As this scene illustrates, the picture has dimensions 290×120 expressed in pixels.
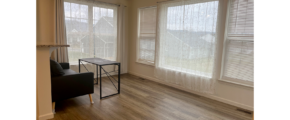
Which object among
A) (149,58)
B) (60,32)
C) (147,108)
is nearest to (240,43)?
(147,108)

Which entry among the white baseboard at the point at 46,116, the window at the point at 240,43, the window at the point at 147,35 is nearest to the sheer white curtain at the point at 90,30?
the window at the point at 147,35

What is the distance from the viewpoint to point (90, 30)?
166 inches

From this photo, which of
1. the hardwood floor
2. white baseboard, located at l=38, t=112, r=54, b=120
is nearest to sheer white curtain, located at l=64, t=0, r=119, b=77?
the hardwood floor

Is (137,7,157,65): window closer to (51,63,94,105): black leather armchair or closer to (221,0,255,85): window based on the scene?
(221,0,255,85): window

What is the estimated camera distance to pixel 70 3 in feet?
12.6

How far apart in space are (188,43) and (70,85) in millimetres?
2344

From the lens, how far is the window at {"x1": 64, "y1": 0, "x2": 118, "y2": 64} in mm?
3928

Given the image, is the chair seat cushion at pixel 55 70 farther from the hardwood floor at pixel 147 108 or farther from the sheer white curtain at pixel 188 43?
the sheer white curtain at pixel 188 43

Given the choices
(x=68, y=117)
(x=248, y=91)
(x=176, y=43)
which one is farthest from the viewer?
(x=176, y=43)

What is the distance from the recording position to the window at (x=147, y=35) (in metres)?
4.35

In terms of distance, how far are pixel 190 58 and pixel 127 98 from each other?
1.51m

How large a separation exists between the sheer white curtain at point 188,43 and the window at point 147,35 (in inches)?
12.2
